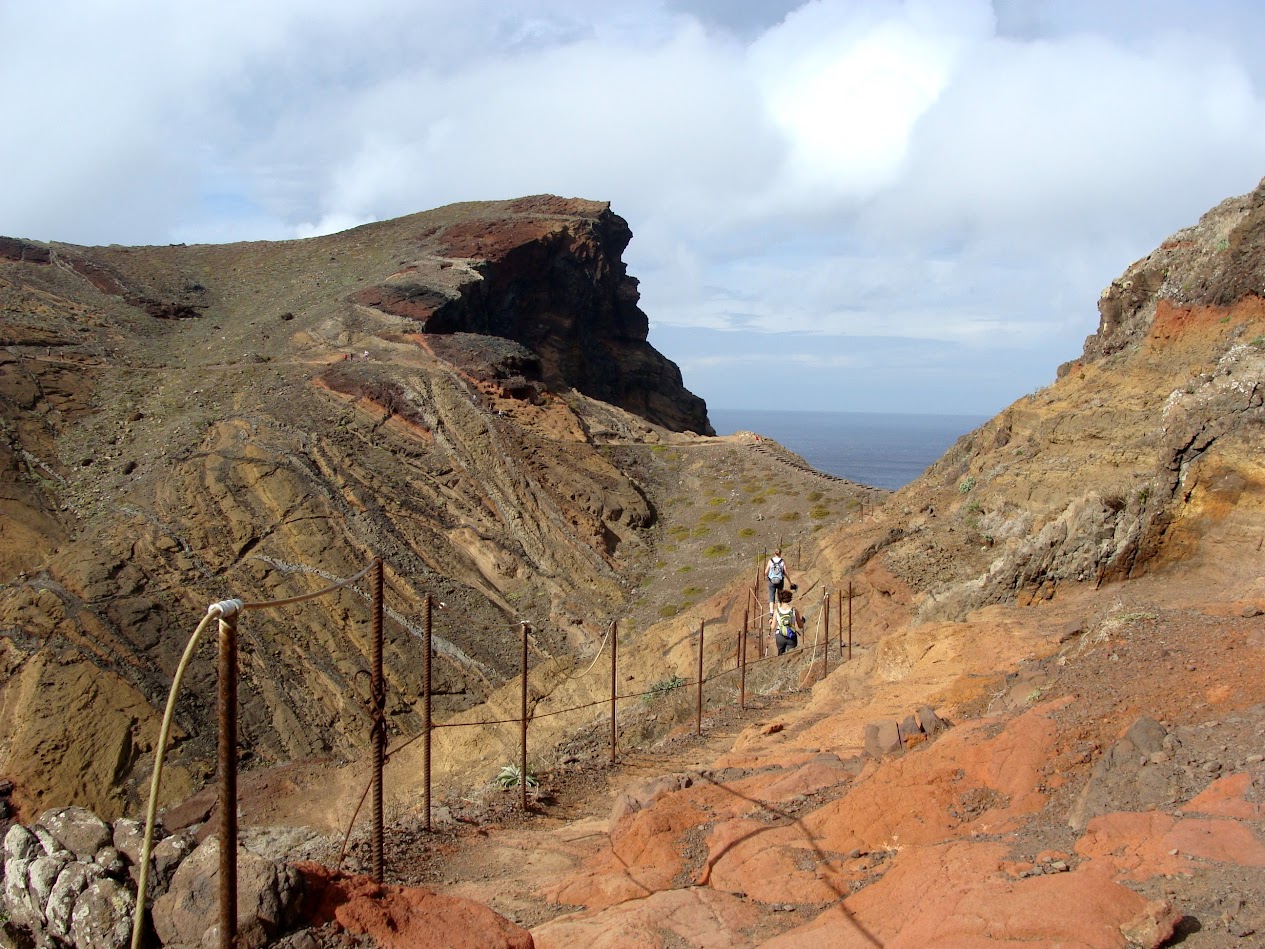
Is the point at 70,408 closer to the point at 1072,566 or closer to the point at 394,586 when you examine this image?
the point at 394,586

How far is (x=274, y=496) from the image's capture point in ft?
83.6

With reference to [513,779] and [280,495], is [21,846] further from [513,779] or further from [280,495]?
[280,495]

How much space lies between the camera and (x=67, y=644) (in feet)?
64.3

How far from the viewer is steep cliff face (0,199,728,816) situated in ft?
64.8

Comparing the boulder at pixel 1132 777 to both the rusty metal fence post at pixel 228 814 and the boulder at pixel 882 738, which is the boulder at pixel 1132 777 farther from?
the rusty metal fence post at pixel 228 814

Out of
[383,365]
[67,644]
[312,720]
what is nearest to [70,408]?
[383,365]

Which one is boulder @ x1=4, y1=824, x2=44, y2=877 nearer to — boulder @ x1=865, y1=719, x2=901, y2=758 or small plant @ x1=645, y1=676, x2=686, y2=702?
boulder @ x1=865, y1=719, x2=901, y2=758

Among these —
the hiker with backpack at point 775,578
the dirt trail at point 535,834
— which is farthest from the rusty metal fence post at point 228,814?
the hiker with backpack at point 775,578

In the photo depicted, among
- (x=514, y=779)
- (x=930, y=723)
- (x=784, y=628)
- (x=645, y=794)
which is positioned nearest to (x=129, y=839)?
(x=645, y=794)

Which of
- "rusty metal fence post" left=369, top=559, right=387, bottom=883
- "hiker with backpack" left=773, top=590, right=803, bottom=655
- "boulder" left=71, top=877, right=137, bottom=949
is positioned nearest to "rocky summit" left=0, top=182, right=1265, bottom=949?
"boulder" left=71, top=877, right=137, bottom=949

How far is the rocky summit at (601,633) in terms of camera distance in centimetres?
699

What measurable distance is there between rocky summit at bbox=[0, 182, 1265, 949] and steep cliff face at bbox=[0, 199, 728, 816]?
0.11 m

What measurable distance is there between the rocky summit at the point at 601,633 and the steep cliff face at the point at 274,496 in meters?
0.11

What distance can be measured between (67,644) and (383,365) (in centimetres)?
1586
